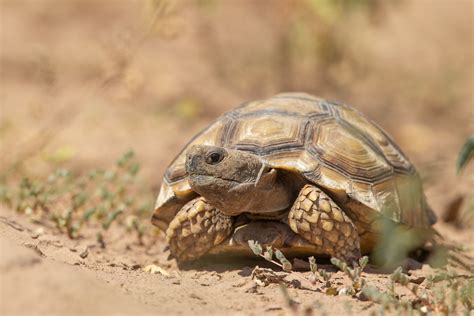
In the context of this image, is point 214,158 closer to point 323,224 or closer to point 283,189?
point 283,189

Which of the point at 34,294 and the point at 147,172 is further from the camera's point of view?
the point at 147,172

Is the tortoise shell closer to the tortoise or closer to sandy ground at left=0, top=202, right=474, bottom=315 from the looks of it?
the tortoise

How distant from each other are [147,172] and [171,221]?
2.63 m

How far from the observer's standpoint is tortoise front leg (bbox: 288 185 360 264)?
147 inches

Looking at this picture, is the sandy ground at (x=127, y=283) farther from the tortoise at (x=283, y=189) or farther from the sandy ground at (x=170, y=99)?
the tortoise at (x=283, y=189)

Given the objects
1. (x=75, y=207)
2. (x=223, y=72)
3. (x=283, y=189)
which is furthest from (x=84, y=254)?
(x=223, y=72)

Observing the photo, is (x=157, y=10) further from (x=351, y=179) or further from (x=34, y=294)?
(x=34, y=294)

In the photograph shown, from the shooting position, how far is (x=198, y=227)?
389cm

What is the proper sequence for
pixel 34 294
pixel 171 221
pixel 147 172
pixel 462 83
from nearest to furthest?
pixel 34 294, pixel 171 221, pixel 147 172, pixel 462 83

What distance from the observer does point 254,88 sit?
918 cm

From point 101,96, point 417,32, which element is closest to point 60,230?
point 101,96

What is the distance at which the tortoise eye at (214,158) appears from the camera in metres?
3.64

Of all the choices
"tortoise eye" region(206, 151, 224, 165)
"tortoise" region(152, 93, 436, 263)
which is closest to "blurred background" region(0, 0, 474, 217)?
"tortoise" region(152, 93, 436, 263)

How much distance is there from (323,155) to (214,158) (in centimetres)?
65
